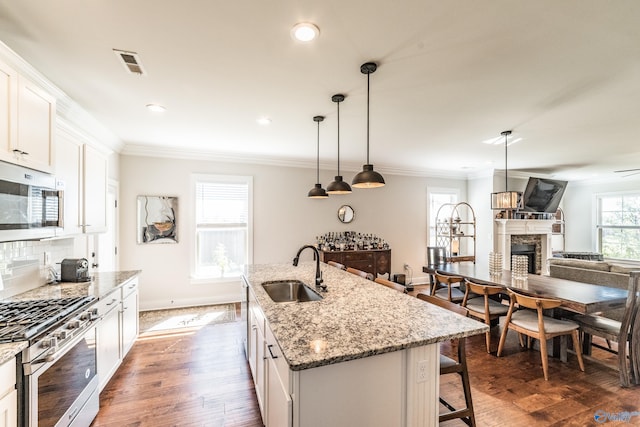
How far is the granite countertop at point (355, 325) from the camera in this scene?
4.18 feet

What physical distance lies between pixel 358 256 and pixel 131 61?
4397 mm

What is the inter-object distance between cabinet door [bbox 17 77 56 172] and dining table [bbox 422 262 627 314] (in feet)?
13.8

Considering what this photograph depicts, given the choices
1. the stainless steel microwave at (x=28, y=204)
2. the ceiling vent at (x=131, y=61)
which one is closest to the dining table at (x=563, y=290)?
the ceiling vent at (x=131, y=61)

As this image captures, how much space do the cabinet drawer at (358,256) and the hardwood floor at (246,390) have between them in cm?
236

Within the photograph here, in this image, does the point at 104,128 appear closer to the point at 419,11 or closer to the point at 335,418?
the point at 419,11

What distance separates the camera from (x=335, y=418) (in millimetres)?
1270

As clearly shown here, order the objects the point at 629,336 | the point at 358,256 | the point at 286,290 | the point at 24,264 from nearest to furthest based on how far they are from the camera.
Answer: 1. the point at 24,264
2. the point at 629,336
3. the point at 286,290
4. the point at 358,256

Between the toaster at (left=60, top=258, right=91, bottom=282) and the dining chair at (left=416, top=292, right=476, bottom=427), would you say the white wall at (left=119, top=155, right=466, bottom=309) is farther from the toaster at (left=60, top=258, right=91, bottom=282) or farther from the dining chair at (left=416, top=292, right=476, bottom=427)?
the dining chair at (left=416, top=292, right=476, bottom=427)

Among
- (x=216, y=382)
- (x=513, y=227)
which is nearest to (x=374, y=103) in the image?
(x=216, y=382)

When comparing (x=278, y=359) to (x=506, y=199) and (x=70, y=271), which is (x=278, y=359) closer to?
(x=70, y=271)

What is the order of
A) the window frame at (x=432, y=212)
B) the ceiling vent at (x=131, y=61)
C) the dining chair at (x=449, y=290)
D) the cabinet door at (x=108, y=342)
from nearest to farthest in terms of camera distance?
1. the ceiling vent at (x=131, y=61)
2. the cabinet door at (x=108, y=342)
3. the dining chair at (x=449, y=290)
4. the window frame at (x=432, y=212)

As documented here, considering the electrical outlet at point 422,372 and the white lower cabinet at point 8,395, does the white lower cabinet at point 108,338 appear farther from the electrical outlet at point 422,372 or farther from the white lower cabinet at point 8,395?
the electrical outlet at point 422,372

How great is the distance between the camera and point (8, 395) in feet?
4.19

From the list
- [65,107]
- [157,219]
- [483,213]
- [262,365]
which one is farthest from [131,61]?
[483,213]
